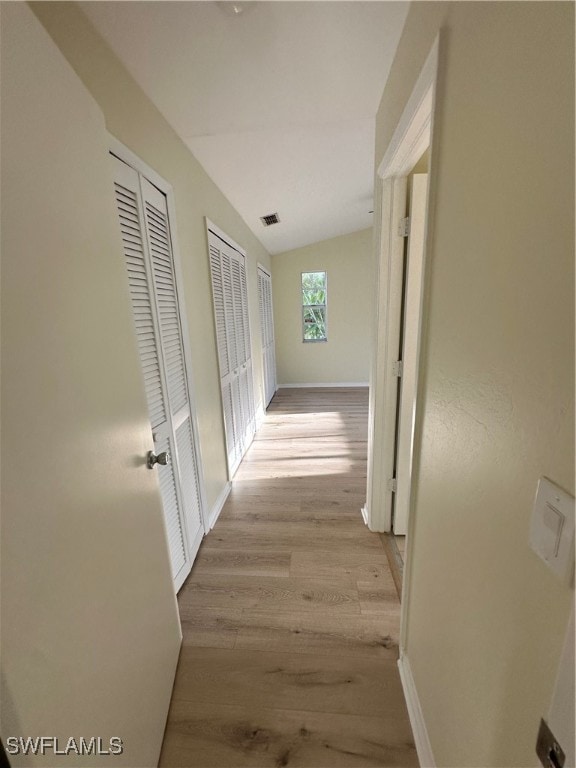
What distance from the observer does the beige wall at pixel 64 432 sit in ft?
1.66

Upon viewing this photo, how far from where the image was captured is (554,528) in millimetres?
423

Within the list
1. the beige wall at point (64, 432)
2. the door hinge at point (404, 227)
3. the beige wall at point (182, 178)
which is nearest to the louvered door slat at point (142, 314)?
the beige wall at point (182, 178)

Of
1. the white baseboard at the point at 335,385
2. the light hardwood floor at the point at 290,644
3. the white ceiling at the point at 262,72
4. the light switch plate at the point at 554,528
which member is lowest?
the light hardwood floor at the point at 290,644

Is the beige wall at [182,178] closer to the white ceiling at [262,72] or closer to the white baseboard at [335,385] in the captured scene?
the white ceiling at [262,72]

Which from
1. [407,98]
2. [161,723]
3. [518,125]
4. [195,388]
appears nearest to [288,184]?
[407,98]

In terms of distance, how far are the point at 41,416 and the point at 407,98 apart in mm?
1481

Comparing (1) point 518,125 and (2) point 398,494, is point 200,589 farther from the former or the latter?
(1) point 518,125

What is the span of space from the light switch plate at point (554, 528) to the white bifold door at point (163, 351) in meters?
1.02

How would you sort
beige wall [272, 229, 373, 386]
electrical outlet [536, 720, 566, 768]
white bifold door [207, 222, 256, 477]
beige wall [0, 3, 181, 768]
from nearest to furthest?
1. electrical outlet [536, 720, 566, 768]
2. beige wall [0, 3, 181, 768]
3. white bifold door [207, 222, 256, 477]
4. beige wall [272, 229, 373, 386]

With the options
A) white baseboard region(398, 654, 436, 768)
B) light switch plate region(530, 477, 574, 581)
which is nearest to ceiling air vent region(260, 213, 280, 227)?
light switch plate region(530, 477, 574, 581)

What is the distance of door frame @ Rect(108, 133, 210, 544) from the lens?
3.92 ft

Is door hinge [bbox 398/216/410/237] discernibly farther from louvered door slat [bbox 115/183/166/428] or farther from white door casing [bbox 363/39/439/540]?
louvered door slat [bbox 115/183/166/428]

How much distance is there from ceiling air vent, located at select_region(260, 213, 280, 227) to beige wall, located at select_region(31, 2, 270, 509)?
34 centimetres

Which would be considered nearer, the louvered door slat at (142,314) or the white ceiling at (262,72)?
the white ceiling at (262,72)
